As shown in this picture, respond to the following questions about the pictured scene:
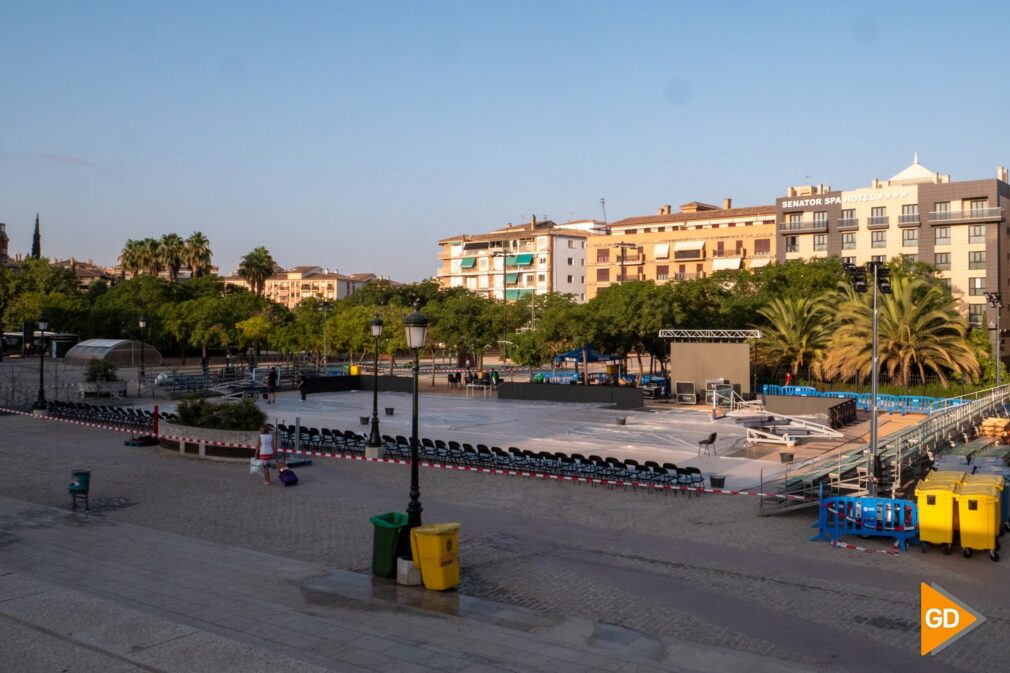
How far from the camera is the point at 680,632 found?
10250mm

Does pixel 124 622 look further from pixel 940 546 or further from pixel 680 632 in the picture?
pixel 940 546

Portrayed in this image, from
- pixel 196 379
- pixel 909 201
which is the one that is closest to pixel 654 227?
pixel 909 201

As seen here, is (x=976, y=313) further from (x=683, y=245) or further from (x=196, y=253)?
(x=196, y=253)

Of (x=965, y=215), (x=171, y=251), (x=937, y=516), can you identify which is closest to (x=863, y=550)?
(x=937, y=516)

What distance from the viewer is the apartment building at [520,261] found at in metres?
114

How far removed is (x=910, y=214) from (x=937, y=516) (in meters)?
62.3

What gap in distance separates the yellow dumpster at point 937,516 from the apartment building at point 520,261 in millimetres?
96009

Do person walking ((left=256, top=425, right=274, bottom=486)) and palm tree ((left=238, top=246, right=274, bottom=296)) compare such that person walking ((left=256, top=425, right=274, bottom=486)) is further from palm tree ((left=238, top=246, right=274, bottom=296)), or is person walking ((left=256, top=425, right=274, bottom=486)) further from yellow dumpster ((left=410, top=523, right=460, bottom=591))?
palm tree ((left=238, top=246, right=274, bottom=296))

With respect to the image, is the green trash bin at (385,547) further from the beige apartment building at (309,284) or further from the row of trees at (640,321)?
the beige apartment building at (309,284)

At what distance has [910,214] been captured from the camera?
6906cm

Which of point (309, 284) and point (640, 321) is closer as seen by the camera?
point (640, 321)

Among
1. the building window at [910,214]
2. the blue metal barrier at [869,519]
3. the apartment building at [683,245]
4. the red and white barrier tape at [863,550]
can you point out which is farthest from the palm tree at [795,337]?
the apartment building at [683,245]

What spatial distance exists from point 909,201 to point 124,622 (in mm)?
71449

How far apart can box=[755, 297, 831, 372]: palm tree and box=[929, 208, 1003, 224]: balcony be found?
Answer: 25604mm
